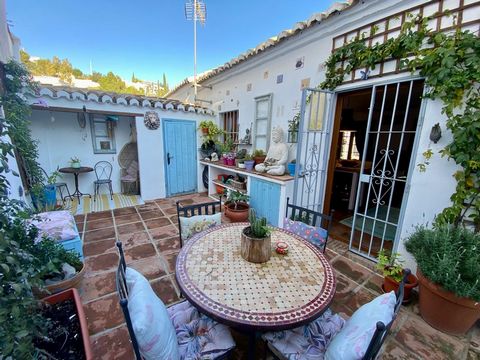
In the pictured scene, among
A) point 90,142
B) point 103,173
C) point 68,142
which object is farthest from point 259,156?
point 68,142

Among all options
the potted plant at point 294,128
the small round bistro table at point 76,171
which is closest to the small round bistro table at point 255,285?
the potted plant at point 294,128

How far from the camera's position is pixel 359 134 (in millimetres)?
5621

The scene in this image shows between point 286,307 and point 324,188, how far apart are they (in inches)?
98.8

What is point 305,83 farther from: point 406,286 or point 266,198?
point 406,286

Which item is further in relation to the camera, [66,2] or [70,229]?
[66,2]

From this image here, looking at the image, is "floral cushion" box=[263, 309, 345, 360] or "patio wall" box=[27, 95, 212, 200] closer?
"floral cushion" box=[263, 309, 345, 360]

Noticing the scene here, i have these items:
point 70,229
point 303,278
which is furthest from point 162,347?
point 70,229

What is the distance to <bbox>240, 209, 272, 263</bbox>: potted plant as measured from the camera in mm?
1419

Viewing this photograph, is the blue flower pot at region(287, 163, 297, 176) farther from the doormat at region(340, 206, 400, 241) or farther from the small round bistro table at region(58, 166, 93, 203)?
the small round bistro table at region(58, 166, 93, 203)

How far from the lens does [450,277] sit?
1588 millimetres

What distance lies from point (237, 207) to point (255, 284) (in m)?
2.46

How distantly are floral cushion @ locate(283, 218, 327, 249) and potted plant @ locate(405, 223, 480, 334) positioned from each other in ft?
2.70

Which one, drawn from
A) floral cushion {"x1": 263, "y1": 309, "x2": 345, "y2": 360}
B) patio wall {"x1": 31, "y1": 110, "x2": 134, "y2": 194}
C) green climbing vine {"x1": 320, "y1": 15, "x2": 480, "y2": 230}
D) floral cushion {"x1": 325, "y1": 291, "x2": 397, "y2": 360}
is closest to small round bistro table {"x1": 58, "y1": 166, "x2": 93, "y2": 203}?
patio wall {"x1": 31, "y1": 110, "x2": 134, "y2": 194}

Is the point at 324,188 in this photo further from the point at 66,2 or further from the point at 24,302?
the point at 66,2
